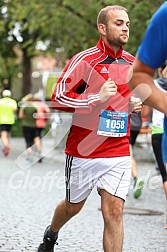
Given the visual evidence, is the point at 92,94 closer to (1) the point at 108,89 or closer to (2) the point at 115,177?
(1) the point at 108,89

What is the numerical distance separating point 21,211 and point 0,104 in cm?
1185

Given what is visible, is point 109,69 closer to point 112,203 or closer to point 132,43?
point 112,203

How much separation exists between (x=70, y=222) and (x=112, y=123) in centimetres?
309

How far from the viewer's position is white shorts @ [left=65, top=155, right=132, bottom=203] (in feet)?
16.8

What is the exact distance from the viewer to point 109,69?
5148 millimetres

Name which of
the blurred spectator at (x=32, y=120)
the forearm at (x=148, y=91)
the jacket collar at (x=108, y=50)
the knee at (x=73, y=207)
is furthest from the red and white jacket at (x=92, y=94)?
the blurred spectator at (x=32, y=120)

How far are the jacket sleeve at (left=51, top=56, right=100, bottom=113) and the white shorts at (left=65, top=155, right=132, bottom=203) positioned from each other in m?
0.39

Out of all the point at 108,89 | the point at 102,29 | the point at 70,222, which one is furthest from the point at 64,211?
the point at 70,222

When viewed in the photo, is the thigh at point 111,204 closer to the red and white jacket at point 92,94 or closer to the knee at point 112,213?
the knee at point 112,213

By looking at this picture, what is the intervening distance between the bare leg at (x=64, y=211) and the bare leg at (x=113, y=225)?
0.43 m

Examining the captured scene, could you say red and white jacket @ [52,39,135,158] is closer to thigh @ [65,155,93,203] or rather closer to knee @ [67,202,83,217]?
thigh @ [65,155,93,203]

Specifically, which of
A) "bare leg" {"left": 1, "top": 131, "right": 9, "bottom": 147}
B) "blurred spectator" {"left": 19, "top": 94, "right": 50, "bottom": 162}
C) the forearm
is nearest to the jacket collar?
the forearm

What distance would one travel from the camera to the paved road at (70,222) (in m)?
6.56

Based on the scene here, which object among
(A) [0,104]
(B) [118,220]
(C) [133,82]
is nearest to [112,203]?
(B) [118,220]
